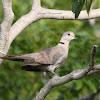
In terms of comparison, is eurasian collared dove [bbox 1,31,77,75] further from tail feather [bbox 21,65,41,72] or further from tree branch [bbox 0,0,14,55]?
tree branch [bbox 0,0,14,55]

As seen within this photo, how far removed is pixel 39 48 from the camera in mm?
9000

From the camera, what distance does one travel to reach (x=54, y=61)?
16.5ft

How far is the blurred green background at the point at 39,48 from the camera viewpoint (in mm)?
6617

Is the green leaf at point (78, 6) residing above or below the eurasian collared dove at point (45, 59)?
above

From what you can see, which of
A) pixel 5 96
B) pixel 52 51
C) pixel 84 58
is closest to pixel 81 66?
pixel 84 58

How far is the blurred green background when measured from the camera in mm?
6617

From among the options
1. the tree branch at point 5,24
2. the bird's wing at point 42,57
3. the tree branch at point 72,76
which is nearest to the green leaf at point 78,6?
the tree branch at point 72,76

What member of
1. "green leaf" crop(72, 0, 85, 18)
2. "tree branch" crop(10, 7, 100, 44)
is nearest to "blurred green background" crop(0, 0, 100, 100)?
"tree branch" crop(10, 7, 100, 44)

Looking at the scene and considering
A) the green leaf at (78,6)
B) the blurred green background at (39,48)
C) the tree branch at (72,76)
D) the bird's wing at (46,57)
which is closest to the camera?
the green leaf at (78,6)

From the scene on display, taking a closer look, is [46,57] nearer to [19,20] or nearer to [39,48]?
[19,20]

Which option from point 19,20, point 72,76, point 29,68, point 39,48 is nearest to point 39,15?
point 19,20

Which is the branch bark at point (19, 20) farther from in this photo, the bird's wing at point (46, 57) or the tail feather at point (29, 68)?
the tail feather at point (29, 68)

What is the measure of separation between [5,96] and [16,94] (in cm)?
53

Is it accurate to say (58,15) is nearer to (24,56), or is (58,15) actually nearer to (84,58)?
(24,56)
